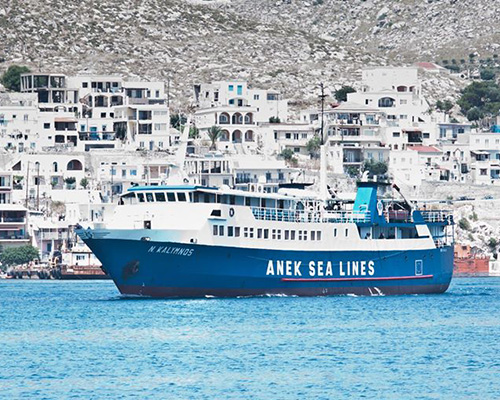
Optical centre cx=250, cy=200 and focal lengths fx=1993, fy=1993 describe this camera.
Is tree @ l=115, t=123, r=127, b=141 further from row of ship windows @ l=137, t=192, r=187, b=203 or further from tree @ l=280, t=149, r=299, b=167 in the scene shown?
row of ship windows @ l=137, t=192, r=187, b=203

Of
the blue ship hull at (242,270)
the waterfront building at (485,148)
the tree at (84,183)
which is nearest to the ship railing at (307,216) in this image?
the blue ship hull at (242,270)

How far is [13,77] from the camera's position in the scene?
605 ft

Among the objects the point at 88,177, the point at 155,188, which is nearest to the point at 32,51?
the point at 88,177

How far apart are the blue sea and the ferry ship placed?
126cm

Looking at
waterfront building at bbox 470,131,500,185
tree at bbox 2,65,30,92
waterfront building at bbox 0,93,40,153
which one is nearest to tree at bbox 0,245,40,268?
waterfront building at bbox 0,93,40,153

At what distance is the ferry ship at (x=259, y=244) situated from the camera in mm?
88375

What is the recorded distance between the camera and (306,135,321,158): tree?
555 ft

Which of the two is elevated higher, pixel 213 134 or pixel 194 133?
pixel 194 133

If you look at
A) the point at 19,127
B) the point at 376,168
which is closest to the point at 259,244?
the point at 376,168

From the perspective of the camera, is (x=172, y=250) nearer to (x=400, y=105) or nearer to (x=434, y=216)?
(x=434, y=216)

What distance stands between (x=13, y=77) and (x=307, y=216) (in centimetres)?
9338

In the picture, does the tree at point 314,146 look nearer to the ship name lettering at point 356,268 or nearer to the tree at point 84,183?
the tree at point 84,183

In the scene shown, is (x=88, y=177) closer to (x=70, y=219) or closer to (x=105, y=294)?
(x=70, y=219)

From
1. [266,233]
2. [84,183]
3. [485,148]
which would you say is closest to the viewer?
[266,233]
